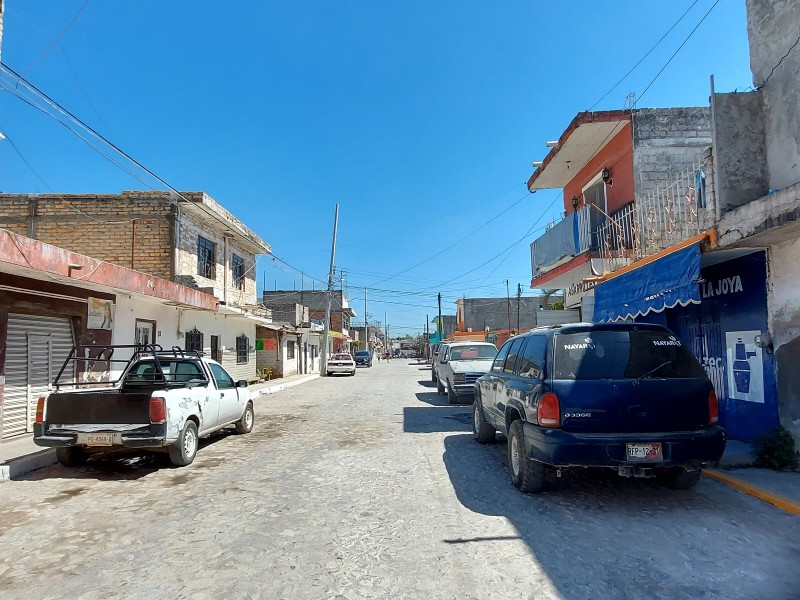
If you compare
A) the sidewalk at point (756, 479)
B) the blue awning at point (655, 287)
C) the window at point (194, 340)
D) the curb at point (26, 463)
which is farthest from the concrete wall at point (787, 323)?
the window at point (194, 340)

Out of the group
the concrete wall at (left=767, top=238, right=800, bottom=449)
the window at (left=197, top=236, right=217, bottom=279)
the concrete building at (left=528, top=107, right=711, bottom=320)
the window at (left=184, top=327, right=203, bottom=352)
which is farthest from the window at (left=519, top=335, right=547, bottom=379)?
the window at (left=197, top=236, right=217, bottom=279)

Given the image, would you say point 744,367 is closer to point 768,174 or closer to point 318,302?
point 768,174

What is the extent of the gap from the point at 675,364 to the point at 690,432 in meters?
0.69

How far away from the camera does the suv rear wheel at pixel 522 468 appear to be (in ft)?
18.2

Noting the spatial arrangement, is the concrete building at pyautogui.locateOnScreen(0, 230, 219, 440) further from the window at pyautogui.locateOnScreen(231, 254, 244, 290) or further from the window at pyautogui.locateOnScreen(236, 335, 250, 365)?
the window at pyautogui.locateOnScreen(231, 254, 244, 290)

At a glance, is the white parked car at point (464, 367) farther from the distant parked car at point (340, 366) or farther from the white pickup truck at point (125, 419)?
the distant parked car at point (340, 366)

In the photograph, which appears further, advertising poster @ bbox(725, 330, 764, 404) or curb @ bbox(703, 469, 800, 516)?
advertising poster @ bbox(725, 330, 764, 404)

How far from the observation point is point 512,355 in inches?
288

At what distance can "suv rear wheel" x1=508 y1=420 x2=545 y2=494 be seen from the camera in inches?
218

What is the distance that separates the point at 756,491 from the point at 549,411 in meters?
2.44

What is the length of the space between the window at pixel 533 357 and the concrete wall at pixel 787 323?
321 centimetres

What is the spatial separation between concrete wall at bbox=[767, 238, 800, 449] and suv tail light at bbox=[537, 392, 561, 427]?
353cm

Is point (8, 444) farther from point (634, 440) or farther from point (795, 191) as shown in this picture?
point (795, 191)

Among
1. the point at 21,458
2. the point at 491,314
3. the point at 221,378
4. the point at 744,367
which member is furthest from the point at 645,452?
the point at 491,314
